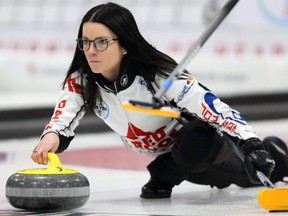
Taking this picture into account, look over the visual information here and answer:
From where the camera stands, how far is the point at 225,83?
6055 millimetres

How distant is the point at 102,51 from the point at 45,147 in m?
0.36

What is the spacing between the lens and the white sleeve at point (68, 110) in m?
2.70

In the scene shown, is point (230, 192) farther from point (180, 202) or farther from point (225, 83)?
point (225, 83)

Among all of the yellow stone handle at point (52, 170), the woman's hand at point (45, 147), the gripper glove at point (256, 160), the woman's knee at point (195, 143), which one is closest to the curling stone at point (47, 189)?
the yellow stone handle at point (52, 170)

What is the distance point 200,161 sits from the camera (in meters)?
2.61

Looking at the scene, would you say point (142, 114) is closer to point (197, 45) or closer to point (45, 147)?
point (45, 147)

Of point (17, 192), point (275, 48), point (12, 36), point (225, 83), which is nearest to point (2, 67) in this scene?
point (12, 36)

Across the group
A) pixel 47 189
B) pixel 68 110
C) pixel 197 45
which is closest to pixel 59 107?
pixel 68 110

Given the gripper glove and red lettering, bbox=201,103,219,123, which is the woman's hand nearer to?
red lettering, bbox=201,103,219,123

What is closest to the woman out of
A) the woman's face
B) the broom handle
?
the woman's face

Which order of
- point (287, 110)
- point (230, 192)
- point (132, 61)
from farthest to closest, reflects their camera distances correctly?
point (287, 110) → point (230, 192) → point (132, 61)

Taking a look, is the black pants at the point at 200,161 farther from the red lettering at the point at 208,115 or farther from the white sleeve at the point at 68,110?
the white sleeve at the point at 68,110

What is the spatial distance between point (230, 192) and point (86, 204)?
646 mm

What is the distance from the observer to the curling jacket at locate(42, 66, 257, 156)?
254 centimetres
